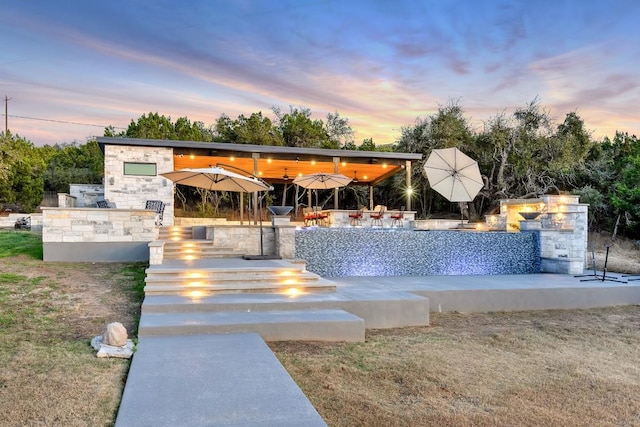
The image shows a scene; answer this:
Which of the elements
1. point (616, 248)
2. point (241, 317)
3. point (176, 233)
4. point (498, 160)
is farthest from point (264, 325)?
point (498, 160)

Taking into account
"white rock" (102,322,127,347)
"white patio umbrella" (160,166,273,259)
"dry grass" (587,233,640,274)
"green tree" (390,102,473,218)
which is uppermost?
"green tree" (390,102,473,218)

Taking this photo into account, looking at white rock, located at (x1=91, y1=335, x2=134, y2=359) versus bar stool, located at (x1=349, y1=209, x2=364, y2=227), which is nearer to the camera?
white rock, located at (x1=91, y1=335, x2=134, y2=359)

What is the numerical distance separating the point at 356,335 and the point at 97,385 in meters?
3.10

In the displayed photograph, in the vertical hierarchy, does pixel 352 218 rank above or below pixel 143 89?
below

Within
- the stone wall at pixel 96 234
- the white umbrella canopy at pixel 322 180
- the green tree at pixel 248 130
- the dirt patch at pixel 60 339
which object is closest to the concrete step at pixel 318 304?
the dirt patch at pixel 60 339

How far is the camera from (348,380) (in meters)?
4.24

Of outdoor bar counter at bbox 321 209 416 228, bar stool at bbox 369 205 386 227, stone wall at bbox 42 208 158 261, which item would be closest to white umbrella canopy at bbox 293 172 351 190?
outdoor bar counter at bbox 321 209 416 228

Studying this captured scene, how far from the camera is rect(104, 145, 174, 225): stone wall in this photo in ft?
45.5

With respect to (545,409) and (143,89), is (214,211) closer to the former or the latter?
(143,89)

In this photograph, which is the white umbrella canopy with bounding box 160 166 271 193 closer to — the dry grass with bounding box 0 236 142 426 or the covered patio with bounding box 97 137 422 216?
the dry grass with bounding box 0 236 142 426

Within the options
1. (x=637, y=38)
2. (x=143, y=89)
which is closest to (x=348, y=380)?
(x=637, y=38)

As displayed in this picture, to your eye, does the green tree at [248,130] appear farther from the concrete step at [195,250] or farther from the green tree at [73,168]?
the concrete step at [195,250]

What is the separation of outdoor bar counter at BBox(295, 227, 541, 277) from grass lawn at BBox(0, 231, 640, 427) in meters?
3.11

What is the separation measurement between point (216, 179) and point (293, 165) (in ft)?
29.1
